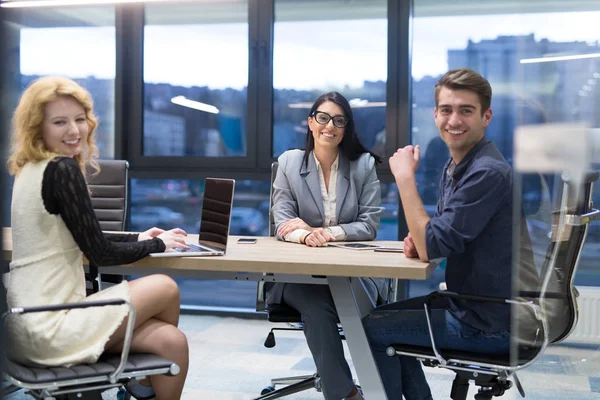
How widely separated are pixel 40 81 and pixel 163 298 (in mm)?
751

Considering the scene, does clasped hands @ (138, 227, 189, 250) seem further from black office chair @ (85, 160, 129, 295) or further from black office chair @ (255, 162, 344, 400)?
black office chair @ (85, 160, 129, 295)

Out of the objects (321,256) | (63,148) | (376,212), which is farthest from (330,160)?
(63,148)

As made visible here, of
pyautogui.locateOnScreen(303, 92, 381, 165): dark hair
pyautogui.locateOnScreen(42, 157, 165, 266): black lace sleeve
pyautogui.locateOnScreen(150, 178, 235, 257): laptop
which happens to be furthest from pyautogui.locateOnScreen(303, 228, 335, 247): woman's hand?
pyautogui.locateOnScreen(42, 157, 165, 266): black lace sleeve

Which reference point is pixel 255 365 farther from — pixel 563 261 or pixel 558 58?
pixel 558 58

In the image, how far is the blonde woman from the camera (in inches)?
74.8

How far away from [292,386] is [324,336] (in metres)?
0.59

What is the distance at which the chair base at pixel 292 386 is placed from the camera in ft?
9.82

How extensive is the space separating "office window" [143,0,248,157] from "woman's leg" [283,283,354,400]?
2.49m

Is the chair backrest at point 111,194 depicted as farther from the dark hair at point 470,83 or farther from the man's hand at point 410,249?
the dark hair at point 470,83

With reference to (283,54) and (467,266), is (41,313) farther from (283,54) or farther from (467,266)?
(283,54)

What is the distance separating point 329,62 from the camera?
4.92 metres

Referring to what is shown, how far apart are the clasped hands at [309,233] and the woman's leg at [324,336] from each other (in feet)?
0.57

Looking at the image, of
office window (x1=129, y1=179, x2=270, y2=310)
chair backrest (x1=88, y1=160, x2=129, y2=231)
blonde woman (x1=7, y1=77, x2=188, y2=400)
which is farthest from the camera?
office window (x1=129, y1=179, x2=270, y2=310)

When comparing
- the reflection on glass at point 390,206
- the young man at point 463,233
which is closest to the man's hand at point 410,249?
the young man at point 463,233
